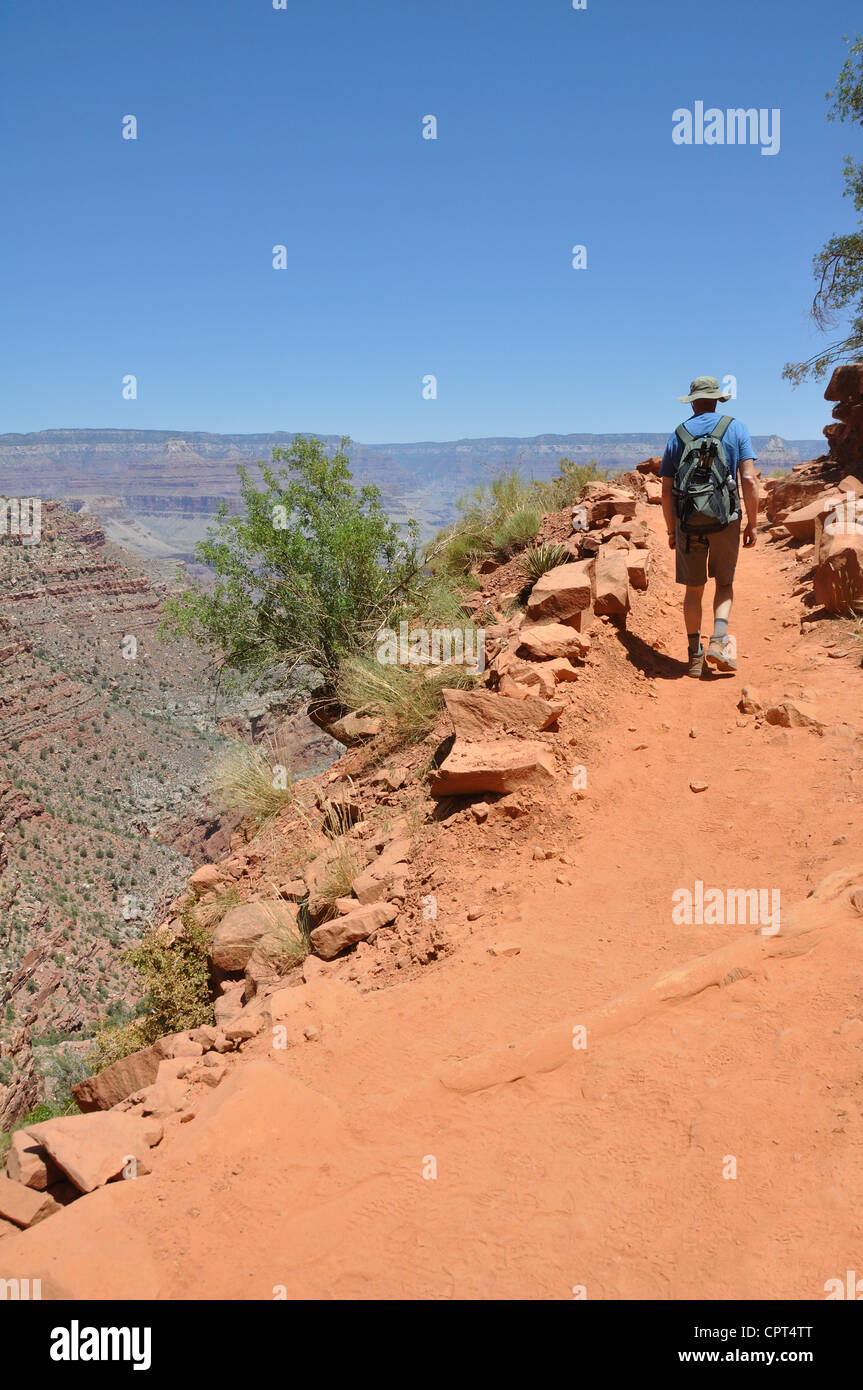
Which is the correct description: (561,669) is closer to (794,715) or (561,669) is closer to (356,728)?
(794,715)

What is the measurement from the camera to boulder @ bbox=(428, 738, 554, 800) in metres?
4.75

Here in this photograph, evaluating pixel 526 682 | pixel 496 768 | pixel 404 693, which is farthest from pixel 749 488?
pixel 404 693

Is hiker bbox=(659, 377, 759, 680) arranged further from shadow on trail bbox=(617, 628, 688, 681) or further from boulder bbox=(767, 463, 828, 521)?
boulder bbox=(767, 463, 828, 521)

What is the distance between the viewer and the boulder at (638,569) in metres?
7.00

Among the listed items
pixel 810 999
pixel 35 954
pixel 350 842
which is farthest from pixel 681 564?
pixel 35 954

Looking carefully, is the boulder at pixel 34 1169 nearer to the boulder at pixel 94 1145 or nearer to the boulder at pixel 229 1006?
the boulder at pixel 94 1145

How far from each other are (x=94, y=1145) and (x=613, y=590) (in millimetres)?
4651

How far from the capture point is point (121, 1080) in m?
4.68

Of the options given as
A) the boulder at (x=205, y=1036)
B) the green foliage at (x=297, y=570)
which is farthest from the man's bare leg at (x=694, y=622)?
the green foliage at (x=297, y=570)

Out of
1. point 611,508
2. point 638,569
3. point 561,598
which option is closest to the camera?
point 561,598

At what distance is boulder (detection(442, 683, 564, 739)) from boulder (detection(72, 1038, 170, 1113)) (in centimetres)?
243

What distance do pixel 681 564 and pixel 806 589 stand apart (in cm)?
202

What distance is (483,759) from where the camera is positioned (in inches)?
191
